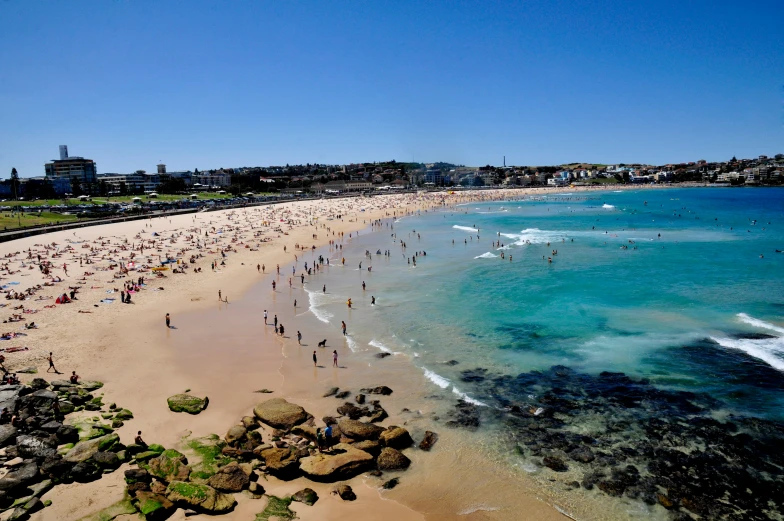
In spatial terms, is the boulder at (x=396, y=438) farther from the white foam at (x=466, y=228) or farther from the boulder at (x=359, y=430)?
the white foam at (x=466, y=228)

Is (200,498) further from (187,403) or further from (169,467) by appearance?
(187,403)

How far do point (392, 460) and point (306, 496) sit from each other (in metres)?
2.35

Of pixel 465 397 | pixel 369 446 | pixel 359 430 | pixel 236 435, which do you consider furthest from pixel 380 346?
pixel 236 435

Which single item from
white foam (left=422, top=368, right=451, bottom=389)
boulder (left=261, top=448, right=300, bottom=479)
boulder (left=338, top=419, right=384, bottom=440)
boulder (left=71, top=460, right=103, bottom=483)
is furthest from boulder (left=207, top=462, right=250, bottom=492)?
white foam (left=422, top=368, right=451, bottom=389)

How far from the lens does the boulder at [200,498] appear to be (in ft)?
32.4

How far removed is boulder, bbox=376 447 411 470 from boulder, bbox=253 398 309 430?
2.93 m

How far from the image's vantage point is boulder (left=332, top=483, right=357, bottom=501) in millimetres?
10477

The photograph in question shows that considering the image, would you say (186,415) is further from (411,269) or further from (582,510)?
(411,269)

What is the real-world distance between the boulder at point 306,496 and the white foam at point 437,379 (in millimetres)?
6587

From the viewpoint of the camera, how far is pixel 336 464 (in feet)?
37.3

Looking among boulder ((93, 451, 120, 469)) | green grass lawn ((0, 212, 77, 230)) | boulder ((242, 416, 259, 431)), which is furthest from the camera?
green grass lawn ((0, 212, 77, 230))

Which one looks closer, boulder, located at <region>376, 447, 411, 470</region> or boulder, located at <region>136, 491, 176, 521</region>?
boulder, located at <region>136, 491, 176, 521</region>

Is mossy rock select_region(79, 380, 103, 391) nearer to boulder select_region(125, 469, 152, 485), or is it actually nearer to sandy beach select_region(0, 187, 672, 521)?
sandy beach select_region(0, 187, 672, 521)

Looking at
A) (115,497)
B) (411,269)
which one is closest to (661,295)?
(411,269)
